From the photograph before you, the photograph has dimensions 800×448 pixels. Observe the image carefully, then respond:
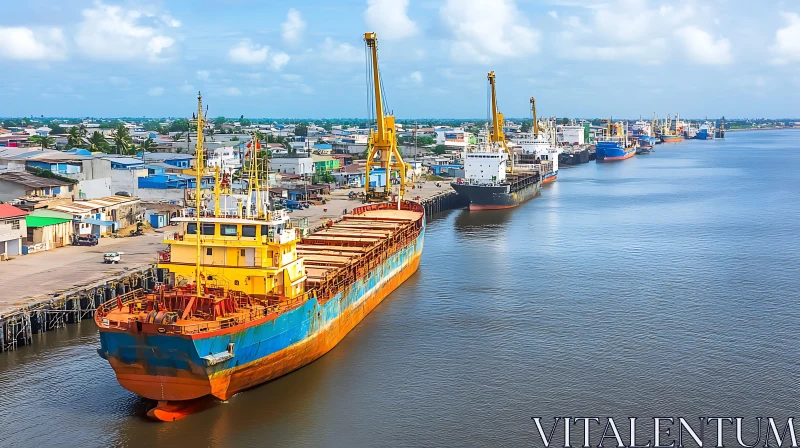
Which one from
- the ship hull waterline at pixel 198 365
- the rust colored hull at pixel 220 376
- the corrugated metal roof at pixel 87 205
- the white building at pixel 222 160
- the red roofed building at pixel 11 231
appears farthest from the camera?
the corrugated metal roof at pixel 87 205

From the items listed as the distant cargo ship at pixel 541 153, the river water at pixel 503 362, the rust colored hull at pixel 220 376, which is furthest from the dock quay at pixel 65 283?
the distant cargo ship at pixel 541 153

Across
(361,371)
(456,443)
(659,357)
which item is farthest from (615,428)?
(361,371)

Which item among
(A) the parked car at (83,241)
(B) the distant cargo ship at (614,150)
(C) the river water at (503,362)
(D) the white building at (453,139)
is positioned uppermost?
(D) the white building at (453,139)

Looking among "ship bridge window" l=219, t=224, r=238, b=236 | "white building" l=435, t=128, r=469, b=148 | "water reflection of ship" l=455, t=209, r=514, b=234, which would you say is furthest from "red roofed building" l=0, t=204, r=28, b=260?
"white building" l=435, t=128, r=469, b=148

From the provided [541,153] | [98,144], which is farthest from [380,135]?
[541,153]

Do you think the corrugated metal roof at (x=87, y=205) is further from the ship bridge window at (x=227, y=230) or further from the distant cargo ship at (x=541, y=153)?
the distant cargo ship at (x=541, y=153)

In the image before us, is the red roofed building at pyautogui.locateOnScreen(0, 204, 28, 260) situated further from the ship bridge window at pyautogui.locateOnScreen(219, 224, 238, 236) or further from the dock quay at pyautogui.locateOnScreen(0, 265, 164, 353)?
the ship bridge window at pyautogui.locateOnScreen(219, 224, 238, 236)

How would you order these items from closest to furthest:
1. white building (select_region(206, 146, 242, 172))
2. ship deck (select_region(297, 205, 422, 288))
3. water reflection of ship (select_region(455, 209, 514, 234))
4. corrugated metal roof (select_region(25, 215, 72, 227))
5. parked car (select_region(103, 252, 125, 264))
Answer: white building (select_region(206, 146, 242, 172)) → ship deck (select_region(297, 205, 422, 288)) → parked car (select_region(103, 252, 125, 264)) → corrugated metal roof (select_region(25, 215, 72, 227)) → water reflection of ship (select_region(455, 209, 514, 234))
